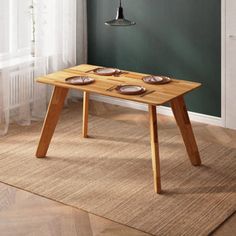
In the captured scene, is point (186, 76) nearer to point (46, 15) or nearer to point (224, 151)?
point (224, 151)

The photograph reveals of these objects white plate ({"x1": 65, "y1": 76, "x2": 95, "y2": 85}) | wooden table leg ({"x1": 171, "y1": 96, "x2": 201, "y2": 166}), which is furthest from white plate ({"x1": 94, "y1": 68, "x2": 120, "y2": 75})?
wooden table leg ({"x1": 171, "y1": 96, "x2": 201, "y2": 166})

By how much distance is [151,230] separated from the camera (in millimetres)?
3471

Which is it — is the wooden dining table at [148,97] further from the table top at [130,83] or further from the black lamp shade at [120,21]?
the black lamp shade at [120,21]

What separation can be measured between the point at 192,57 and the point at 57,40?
1.19 metres

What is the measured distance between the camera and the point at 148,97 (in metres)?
3.92

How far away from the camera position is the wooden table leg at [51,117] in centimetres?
435

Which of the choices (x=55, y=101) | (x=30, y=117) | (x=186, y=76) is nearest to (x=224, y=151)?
(x=186, y=76)

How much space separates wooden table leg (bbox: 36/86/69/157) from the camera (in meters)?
4.35

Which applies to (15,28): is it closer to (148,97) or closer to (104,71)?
(104,71)

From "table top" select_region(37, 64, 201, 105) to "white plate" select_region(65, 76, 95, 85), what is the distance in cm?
3

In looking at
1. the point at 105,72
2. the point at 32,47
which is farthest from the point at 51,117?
the point at 32,47

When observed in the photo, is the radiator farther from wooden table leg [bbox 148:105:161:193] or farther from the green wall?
wooden table leg [bbox 148:105:161:193]

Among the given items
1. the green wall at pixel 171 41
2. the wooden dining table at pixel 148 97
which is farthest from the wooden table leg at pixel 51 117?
the green wall at pixel 171 41

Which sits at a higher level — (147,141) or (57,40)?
(57,40)
